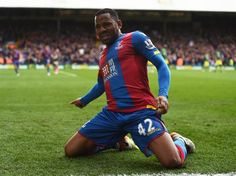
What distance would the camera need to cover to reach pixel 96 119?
16.3ft

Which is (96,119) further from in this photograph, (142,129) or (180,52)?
(180,52)

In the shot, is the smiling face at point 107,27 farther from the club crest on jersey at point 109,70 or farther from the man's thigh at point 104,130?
the man's thigh at point 104,130

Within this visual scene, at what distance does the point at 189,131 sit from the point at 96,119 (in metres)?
2.24

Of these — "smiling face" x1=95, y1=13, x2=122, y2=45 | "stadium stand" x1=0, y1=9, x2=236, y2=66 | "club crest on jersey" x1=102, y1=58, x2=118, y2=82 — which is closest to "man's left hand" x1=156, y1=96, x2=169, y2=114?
"club crest on jersey" x1=102, y1=58, x2=118, y2=82

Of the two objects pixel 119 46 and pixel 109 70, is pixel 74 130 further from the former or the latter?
pixel 119 46

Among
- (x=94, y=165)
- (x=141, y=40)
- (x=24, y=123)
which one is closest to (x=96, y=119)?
(x=94, y=165)

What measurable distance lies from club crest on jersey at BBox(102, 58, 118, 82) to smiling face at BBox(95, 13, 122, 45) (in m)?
0.23

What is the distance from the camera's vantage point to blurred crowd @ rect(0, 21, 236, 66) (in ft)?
137

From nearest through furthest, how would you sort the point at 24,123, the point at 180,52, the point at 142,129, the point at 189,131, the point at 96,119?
the point at 142,129, the point at 96,119, the point at 189,131, the point at 24,123, the point at 180,52

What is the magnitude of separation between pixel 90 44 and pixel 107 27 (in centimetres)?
4107

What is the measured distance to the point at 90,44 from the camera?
45.6 m

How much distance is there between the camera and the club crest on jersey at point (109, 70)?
487 centimetres

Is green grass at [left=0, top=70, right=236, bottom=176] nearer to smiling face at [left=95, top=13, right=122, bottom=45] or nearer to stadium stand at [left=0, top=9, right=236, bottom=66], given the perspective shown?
smiling face at [left=95, top=13, right=122, bottom=45]

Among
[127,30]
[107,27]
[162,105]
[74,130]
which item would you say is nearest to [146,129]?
[162,105]
